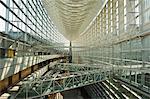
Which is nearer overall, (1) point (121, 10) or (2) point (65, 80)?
(2) point (65, 80)

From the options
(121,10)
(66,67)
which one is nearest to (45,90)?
(121,10)

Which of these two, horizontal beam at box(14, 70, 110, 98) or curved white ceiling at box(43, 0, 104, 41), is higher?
curved white ceiling at box(43, 0, 104, 41)

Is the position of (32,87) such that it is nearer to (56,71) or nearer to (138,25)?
(138,25)

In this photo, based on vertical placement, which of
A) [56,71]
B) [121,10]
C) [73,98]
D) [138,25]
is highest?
[121,10]

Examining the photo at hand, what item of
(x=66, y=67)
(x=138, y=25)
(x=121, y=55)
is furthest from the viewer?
(x=66, y=67)

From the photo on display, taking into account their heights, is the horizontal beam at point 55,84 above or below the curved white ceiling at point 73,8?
below

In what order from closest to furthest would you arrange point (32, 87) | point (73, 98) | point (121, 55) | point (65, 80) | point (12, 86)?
1. point (12, 86)
2. point (32, 87)
3. point (65, 80)
4. point (121, 55)
5. point (73, 98)

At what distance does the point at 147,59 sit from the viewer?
988cm

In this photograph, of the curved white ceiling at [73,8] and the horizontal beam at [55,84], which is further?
the curved white ceiling at [73,8]

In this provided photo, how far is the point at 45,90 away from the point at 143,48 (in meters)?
5.12

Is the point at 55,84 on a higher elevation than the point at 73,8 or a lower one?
lower

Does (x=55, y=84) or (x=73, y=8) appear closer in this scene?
(x=55, y=84)

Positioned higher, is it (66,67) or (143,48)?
(143,48)

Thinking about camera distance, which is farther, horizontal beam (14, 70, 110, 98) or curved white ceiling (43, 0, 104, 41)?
curved white ceiling (43, 0, 104, 41)
